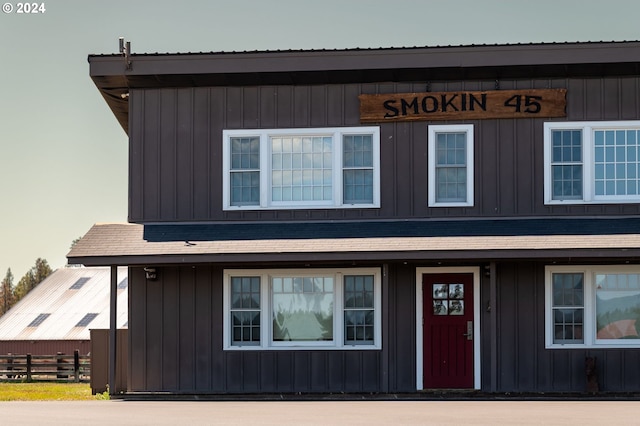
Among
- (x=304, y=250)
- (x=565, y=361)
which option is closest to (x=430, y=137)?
(x=304, y=250)

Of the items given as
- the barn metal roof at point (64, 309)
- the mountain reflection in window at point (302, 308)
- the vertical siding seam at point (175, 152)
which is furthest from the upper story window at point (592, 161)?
the barn metal roof at point (64, 309)

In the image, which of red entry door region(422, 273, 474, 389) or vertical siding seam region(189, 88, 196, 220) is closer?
red entry door region(422, 273, 474, 389)

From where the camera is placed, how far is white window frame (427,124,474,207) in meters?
22.0

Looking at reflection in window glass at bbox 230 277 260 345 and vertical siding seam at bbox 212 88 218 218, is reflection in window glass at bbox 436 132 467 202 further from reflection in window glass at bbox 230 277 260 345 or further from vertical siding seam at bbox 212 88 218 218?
vertical siding seam at bbox 212 88 218 218

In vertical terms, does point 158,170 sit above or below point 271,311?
above

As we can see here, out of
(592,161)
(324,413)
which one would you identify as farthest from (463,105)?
(324,413)

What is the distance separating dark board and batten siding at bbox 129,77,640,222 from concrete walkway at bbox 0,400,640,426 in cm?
423

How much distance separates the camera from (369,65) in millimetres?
21781

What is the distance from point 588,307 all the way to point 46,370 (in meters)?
19.7

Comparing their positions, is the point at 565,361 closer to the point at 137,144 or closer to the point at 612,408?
the point at 612,408

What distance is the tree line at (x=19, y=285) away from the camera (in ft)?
272

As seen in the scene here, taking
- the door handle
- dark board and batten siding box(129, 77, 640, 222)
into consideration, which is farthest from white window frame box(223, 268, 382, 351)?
the door handle

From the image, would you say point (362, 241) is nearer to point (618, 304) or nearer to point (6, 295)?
point (618, 304)

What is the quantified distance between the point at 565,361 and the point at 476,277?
227 centimetres
